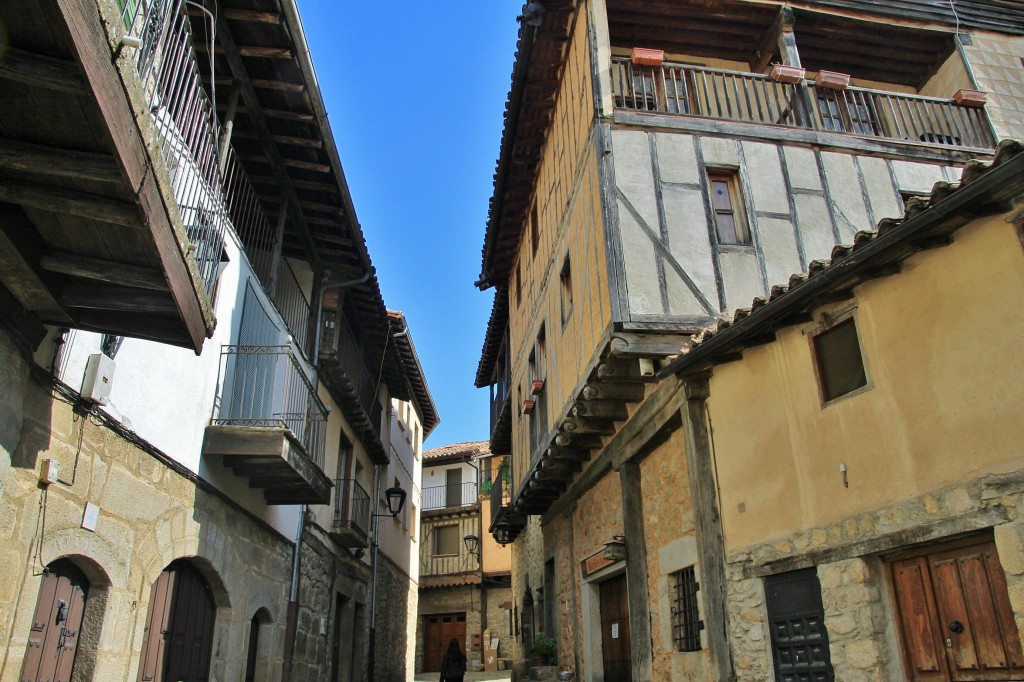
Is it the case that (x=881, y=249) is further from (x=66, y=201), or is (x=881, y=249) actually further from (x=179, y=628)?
(x=179, y=628)

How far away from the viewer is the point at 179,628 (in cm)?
711

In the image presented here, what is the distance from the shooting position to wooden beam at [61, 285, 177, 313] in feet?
15.3

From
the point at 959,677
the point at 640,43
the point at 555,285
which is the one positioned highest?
the point at 640,43

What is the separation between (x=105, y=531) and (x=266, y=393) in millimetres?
3822

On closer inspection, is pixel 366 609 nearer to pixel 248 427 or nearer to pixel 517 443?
pixel 517 443

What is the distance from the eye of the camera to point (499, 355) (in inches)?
780

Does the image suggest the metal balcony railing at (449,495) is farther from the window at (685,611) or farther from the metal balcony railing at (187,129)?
the window at (685,611)

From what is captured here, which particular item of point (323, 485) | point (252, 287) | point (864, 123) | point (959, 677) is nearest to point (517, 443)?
point (323, 485)

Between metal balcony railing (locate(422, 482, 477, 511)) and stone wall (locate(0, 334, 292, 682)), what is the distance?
22.4m

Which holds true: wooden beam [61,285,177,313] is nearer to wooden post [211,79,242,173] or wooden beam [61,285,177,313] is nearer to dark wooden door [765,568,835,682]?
wooden post [211,79,242,173]

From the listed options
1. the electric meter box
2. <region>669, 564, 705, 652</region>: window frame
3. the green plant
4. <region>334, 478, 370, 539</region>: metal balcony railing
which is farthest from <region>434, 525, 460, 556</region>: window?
the electric meter box

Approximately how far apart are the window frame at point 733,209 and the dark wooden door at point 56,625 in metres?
7.05

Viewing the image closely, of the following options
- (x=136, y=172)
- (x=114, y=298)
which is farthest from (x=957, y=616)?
(x=114, y=298)

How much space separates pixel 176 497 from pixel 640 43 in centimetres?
874
